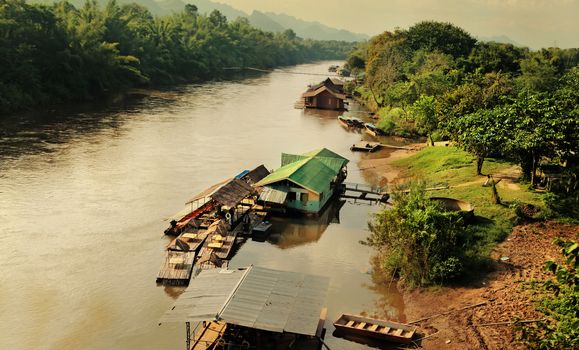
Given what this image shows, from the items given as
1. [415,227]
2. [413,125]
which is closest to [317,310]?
[415,227]

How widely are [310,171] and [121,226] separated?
45.7 feet

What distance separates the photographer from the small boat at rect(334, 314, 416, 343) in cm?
2172

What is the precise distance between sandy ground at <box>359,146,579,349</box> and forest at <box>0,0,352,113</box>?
58.6 m

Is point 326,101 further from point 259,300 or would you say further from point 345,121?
point 259,300

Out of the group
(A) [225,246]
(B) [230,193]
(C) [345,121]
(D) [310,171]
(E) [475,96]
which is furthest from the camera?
(C) [345,121]

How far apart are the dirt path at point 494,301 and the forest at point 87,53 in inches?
2308

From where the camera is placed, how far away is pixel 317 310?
19938mm

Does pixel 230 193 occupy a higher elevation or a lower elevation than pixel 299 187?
higher

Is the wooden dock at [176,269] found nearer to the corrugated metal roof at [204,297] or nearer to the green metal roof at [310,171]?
the corrugated metal roof at [204,297]

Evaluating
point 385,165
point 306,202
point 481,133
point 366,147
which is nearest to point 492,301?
point 481,133

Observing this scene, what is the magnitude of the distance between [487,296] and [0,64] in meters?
64.5

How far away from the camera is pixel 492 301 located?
77.0 feet

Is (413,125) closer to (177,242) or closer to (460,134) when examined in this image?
(460,134)

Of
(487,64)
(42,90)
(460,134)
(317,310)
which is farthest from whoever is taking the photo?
(487,64)
